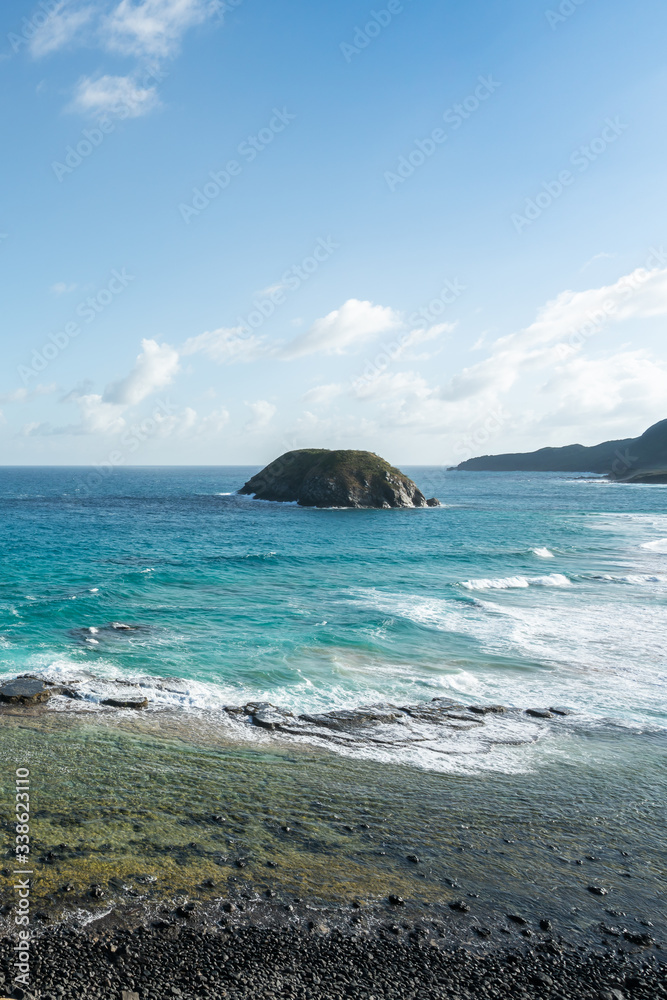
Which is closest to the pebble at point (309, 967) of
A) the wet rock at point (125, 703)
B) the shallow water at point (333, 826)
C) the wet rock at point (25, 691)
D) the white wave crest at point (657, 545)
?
the shallow water at point (333, 826)

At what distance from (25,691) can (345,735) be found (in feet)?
46.2

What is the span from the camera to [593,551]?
216 ft

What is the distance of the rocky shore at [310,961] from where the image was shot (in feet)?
33.5

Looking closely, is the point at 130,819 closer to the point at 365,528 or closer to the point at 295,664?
the point at 295,664

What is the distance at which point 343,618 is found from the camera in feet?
123

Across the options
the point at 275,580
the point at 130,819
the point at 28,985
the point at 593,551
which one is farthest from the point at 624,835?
the point at 593,551

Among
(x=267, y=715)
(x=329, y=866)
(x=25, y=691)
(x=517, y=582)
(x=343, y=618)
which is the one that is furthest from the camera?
(x=517, y=582)

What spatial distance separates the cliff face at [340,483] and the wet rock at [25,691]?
85.7 metres

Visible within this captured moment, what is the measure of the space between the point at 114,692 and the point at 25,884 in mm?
12581

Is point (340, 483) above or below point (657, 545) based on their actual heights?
Result: above

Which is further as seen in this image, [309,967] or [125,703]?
[125,703]

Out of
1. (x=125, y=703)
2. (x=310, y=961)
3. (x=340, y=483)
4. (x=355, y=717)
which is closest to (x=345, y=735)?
(x=355, y=717)

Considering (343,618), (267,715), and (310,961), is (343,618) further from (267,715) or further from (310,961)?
(310,961)

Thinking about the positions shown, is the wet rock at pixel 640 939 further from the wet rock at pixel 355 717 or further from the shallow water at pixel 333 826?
the wet rock at pixel 355 717
